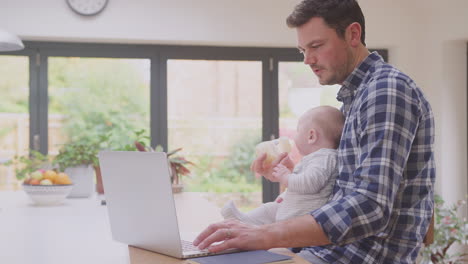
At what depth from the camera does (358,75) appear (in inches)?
60.9

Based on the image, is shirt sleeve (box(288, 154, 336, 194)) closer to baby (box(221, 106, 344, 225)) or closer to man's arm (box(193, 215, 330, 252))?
baby (box(221, 106, 344, 225))

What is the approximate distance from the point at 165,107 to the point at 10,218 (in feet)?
8.92

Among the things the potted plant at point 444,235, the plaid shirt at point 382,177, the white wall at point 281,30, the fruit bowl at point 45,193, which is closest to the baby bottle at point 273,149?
the plaid shirt at point 382,177

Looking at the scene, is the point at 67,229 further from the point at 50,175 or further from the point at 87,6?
the point at 87,6

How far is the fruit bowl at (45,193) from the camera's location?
9.11ft

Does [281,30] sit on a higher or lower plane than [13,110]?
higher

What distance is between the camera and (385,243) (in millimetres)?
1421

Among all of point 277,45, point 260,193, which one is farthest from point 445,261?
point 277,45

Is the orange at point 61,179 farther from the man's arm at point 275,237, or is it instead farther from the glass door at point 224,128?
the glass door at point 224,128

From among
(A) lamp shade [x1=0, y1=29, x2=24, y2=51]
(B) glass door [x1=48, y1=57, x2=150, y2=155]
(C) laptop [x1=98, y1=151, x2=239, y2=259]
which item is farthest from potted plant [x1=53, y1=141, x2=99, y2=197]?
(C) laptop [x1=98, y1=151, x2=239, y2=259]

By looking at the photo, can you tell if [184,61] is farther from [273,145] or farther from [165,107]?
[273,145]

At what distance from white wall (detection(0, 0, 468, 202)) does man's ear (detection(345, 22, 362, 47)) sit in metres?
3.31

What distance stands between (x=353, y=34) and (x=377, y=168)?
415 mm

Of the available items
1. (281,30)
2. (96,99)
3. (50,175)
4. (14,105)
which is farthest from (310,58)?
(14,105)
